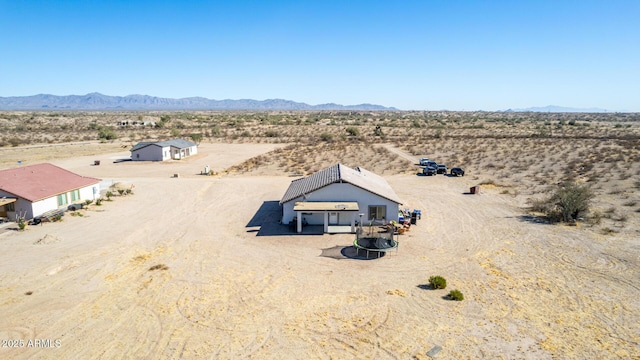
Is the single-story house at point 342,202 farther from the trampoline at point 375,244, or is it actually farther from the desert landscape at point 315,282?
the trampoline at point 375,244

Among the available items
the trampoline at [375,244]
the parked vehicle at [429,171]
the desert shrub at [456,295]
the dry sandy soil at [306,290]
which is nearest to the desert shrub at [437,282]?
the dry sandy soil at [306,290]

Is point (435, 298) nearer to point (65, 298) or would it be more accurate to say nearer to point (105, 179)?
point (65, 298)

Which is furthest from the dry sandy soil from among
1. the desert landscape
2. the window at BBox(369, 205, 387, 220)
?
the window at BBox(369, 205, 387, 220)

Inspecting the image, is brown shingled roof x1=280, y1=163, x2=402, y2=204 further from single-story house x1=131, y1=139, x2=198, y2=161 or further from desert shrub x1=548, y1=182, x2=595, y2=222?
single-story house x1=131, y1=139, x2=198, y2=161

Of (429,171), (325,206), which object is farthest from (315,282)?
(429,171)

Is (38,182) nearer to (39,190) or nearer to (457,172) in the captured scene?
(39,190)

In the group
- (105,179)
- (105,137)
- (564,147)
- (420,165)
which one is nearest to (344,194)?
(420,165)
